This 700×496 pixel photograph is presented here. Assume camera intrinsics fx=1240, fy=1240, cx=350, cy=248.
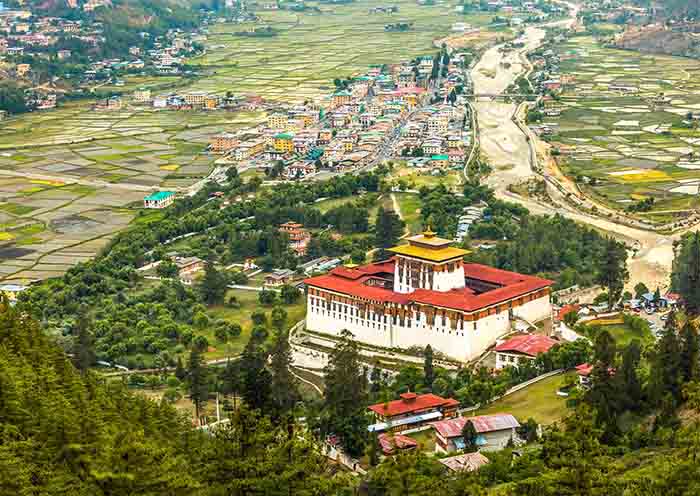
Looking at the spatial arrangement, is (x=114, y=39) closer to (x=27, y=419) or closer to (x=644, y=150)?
(x=644, y=150)

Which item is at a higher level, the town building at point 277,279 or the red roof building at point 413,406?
the red roof building at point 413,406

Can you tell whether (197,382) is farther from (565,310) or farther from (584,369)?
(565,310)

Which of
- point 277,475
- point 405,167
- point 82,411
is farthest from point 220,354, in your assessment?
point 405,167

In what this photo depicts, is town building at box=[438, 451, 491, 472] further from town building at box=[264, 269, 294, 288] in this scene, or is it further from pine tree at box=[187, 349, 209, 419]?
town building at box=[264, 269, 294, 288]

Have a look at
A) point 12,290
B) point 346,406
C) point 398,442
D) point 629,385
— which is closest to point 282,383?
point 346,406

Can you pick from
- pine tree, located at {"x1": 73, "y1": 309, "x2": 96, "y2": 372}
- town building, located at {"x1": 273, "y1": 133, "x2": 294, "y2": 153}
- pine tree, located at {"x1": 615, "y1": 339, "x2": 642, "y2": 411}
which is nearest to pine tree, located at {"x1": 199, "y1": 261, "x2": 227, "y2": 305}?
pine tree, located at {"x1": 73, "y1": 309, "x2": 96, "y2": 372}

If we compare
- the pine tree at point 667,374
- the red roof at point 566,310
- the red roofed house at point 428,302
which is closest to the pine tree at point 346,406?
the red roofed house at point 428,302

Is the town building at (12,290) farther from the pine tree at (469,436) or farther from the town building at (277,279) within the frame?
the pine tree at (469,436)
